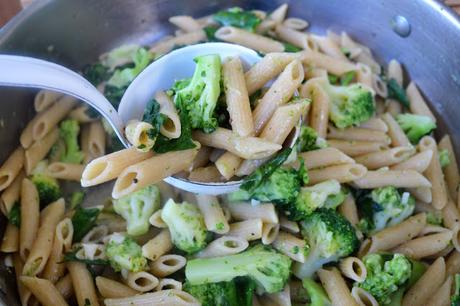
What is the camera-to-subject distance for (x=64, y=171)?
2041 mm

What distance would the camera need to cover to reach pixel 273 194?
1.73 m

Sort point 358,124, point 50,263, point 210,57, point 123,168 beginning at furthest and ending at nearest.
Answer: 1. point 358,124
2. point 50,263
3. point 210,57
4. point 123,168

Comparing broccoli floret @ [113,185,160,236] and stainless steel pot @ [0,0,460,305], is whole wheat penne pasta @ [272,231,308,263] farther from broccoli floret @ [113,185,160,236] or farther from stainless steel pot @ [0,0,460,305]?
stainless steel pot @ [0,0,460,305]

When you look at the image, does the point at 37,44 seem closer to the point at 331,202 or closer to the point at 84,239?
the point at 84,239

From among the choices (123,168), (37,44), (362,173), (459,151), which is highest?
(459,151)

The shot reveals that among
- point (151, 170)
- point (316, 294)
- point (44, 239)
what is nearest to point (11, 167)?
point (44, 239)

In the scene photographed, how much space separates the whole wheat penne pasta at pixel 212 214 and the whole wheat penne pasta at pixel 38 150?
697 mm

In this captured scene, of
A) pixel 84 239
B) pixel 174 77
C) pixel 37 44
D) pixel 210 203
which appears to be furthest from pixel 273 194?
pixel 37 44

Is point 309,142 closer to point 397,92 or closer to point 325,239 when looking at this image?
point 325,239

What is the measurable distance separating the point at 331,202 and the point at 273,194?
28cm

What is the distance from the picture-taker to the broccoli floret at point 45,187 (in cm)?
202

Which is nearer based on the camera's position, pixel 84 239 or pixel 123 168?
pixel 123 168

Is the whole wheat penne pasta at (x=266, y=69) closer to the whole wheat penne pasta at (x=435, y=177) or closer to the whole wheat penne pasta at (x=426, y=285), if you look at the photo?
the whole wheat penne pasta at (x=435, y=177)

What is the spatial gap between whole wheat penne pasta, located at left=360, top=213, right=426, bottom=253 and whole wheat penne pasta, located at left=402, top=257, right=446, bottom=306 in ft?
0.44
